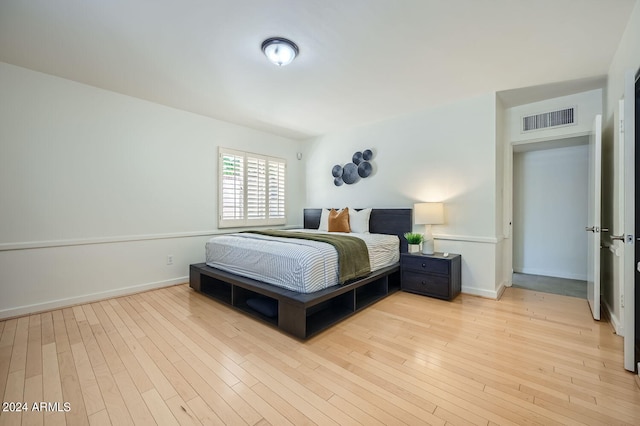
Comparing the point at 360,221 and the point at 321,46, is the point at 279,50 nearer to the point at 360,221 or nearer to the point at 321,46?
the point at 321,46

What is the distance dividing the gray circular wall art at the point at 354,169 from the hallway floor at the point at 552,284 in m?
2.84

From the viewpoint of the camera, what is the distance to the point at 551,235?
4.49m

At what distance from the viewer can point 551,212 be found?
4.48 m

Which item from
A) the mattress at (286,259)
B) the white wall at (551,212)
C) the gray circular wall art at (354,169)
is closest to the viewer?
the mattress at (286,259)

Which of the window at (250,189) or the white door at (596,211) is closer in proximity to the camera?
the white door at (596,211)

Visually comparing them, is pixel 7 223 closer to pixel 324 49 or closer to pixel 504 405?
pixel 324 49

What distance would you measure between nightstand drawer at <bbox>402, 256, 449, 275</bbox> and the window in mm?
2642

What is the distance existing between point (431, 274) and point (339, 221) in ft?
5.23

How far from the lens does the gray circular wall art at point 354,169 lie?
4590 mm

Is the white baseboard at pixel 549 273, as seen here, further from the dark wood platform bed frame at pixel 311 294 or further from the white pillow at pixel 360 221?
the white pillow at pixel 360 221

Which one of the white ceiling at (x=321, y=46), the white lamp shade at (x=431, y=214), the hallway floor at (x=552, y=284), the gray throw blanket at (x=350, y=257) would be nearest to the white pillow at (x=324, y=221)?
the gray throw blanket at (x=350, y=257)

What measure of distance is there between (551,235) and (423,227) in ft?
7.70

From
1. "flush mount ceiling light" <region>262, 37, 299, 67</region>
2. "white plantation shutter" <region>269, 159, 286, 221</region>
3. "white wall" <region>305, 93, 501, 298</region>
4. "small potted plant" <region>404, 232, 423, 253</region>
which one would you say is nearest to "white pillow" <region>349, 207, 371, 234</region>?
"white wall" <region>305, 93, 501, 298</region>

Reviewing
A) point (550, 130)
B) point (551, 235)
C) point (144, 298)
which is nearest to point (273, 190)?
point (144, 298)
